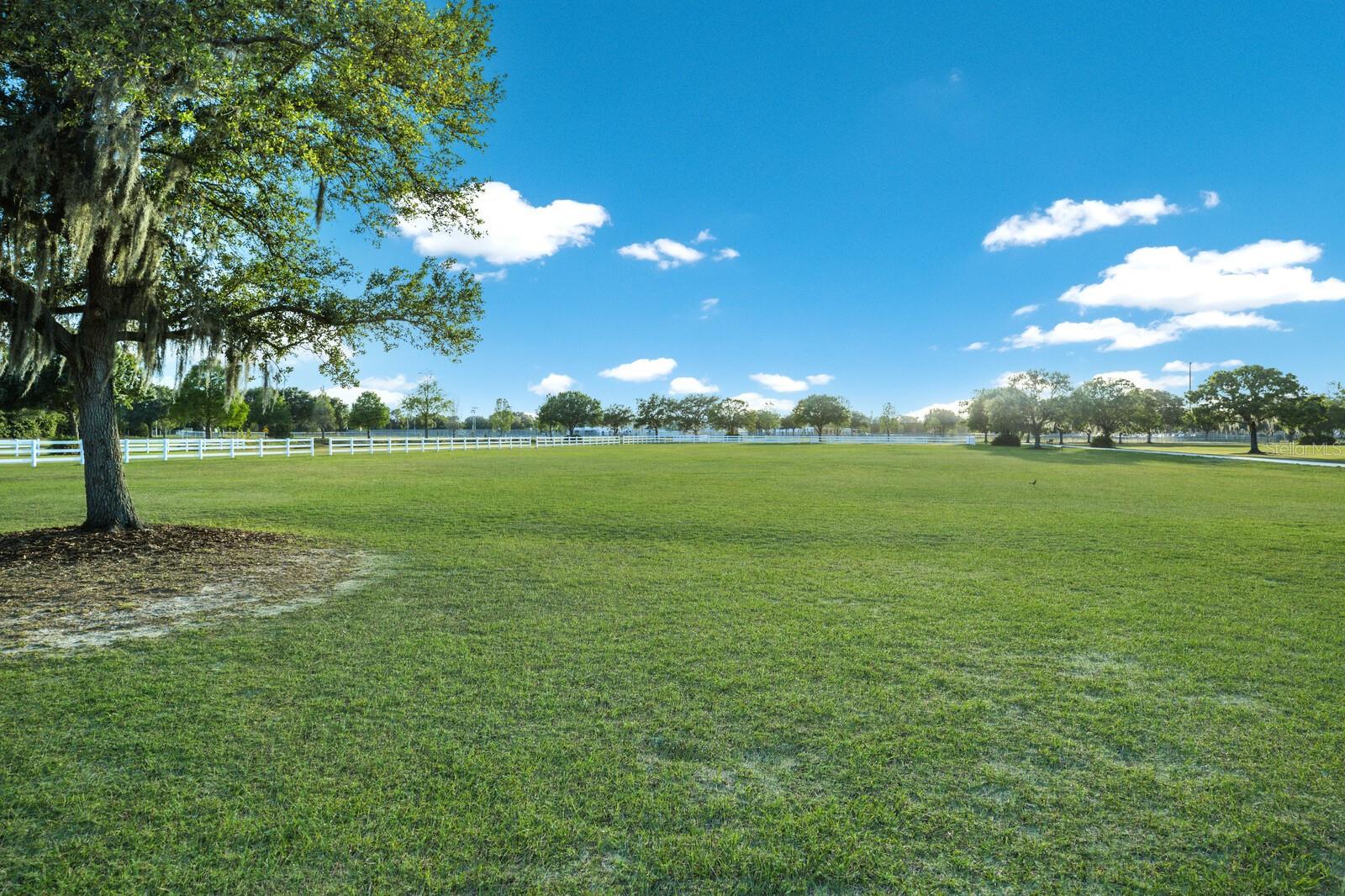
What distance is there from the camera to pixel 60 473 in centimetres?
2177

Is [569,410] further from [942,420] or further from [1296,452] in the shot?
[1296,452]

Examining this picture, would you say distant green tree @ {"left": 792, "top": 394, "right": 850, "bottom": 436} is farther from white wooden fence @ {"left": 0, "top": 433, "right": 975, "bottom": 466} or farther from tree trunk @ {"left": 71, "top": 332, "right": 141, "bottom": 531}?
tree trunk @ {"left": 71, "top": 332, "right": 141, "bottom": 531}

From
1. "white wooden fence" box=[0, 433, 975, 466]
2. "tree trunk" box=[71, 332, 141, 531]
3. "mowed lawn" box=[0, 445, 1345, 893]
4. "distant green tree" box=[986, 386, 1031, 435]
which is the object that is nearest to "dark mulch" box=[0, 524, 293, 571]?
"tree trunk" box=[71, 332, 141, 531]

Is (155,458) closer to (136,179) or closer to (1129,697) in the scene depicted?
(136,179)

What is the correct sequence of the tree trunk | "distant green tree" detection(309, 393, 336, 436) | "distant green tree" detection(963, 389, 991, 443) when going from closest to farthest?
the tree trunk
"distant green tree" detection(963, 389, 991, 443)
"distant green tree" detection(309, 393, 336, 436)

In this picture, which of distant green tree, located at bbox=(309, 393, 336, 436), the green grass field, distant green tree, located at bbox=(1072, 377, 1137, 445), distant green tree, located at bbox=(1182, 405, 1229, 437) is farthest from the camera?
distant green tree, located at bbox=(309, 393, 336, 436)

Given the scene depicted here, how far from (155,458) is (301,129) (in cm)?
3006

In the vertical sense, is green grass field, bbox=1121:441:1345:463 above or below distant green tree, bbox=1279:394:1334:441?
below

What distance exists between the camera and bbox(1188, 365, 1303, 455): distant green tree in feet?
166

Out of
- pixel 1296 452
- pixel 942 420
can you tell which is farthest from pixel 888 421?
pixel 1296 452

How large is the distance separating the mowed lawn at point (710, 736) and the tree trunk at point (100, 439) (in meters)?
3.24

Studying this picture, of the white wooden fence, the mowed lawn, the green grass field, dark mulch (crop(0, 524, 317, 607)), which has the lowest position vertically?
the mowed lawn

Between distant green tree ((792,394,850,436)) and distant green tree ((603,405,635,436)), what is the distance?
3893cm

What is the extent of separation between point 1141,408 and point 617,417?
334 ft
